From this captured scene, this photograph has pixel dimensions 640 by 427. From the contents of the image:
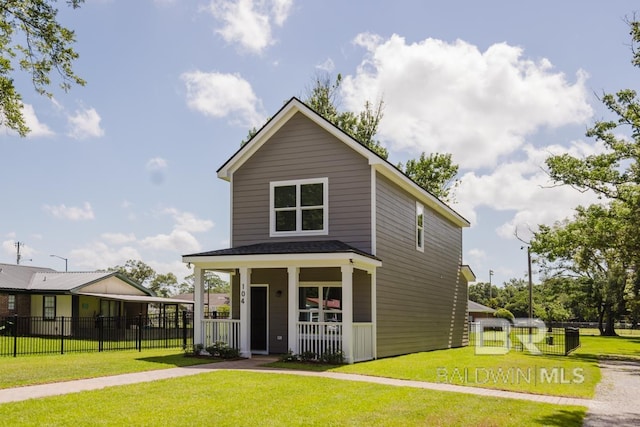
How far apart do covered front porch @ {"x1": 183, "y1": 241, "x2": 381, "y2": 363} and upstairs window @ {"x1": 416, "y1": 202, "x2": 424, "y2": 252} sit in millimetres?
5415

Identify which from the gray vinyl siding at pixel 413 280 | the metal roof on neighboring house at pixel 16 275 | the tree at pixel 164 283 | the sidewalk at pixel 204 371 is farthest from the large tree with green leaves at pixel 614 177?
the tree at pixel 164 283

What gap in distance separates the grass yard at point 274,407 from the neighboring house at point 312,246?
18.2 ft

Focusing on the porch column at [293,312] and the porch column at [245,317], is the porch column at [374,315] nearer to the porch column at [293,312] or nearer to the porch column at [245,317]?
the porch column at [293,312]

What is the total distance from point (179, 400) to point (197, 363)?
20.2 feet

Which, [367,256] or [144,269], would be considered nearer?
[367,256]

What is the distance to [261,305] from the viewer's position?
2073 centimetres

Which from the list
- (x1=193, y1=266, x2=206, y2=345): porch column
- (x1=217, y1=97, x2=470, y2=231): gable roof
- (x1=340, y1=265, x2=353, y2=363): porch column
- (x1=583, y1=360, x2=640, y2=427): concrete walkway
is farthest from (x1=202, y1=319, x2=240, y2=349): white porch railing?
(x1=583, y1=360, x2=640, y2=427): concrete walkway

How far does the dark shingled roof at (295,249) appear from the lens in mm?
17103

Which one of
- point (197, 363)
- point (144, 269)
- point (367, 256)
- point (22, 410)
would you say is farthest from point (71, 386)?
point (144, 269)

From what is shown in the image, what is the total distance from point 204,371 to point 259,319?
6.38 m

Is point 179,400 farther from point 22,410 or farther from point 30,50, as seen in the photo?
point 30,50

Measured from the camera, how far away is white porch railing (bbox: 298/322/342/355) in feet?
55.8

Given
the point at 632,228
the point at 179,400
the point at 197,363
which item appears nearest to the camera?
the point at 179,400

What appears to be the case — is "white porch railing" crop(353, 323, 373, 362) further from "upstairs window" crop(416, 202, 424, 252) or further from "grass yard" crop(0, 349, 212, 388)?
"upstairs window" crop(416, 202, 424, 252)
